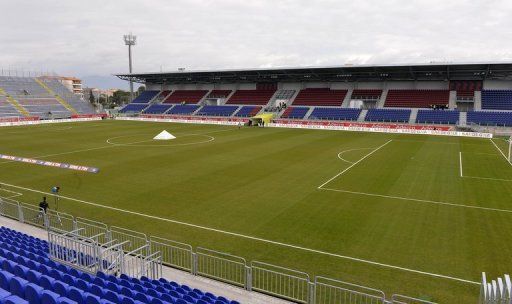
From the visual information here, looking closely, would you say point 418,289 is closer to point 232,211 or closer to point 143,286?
point 143,286

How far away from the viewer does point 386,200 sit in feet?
69.0

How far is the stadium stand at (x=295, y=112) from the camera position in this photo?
78.9m

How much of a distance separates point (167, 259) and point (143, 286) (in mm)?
4536

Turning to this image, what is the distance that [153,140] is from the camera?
46938 millimetres

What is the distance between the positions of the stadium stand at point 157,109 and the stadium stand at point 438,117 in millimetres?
60611

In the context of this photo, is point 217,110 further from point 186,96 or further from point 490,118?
point 490,118

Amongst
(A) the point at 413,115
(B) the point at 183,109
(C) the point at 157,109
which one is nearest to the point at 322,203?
(A) the point at 413,115

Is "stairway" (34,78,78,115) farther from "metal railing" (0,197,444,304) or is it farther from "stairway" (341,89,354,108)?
"metal railing" (0,197,444,304)

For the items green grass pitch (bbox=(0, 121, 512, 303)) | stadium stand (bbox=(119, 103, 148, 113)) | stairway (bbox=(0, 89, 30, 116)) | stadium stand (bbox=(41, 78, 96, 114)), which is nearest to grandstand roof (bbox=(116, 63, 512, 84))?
stadium stand (bbox=(119, 103, 148, 113))

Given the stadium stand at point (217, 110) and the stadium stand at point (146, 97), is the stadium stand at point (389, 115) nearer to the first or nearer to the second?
the stadium stand at point (217, 110)

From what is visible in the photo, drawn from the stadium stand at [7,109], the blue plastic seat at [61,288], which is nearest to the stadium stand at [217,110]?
the stadium stand at [7,109]

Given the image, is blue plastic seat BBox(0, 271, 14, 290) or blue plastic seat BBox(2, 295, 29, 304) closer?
blue plastic seat BBox(2, 295, 29, 304)

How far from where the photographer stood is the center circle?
4334 centimetres

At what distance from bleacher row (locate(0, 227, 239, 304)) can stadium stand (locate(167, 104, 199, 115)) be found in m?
81.1
